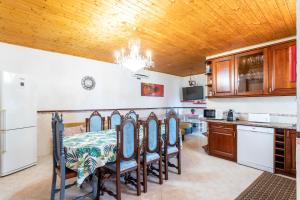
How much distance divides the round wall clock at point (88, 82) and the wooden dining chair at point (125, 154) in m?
2.73

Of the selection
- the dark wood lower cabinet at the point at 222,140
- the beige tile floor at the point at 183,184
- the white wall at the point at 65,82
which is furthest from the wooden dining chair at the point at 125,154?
the white wall at the point at 65,82

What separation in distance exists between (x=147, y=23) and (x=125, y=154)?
1.88 m

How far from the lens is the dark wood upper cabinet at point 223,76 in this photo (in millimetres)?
3812

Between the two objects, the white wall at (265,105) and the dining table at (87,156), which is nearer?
the dining table at (87,156)

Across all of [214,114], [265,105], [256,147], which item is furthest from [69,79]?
[265,105]

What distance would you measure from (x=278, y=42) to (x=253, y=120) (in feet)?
5.01

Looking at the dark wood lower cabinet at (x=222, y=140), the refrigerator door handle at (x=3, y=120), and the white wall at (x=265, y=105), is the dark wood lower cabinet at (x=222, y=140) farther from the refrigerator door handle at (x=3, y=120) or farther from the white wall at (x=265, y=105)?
the refrigerator door handle at (x=3, y=120)

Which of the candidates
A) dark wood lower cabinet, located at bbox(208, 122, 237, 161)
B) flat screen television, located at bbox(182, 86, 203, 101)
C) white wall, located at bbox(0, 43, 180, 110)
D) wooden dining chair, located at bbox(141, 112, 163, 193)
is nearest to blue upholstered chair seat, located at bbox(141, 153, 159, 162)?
wooden dining chair, located at bbox(141, 112, 163, 193)

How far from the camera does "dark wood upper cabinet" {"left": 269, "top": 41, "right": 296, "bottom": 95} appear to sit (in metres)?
2.98

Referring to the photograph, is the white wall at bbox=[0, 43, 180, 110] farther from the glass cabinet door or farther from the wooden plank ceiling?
the glass cabinet door

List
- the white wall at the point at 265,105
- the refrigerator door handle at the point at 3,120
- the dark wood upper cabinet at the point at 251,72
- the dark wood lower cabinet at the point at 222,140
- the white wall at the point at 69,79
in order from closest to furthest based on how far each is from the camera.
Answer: the refrigerator door handle at the point at 3,120 < the white wall at the point at 265,105 < the dark wood upper cabinet at the point at 251,72 < the dark wood lower cabinet at the point at 222,140 < the white wall at the point at 69,79

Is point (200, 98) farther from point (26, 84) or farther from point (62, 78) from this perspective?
point (26, 84)

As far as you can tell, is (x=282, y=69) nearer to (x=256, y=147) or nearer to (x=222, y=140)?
(x=256, y=147)

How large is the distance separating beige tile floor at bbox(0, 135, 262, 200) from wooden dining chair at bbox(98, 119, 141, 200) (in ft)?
1.12
